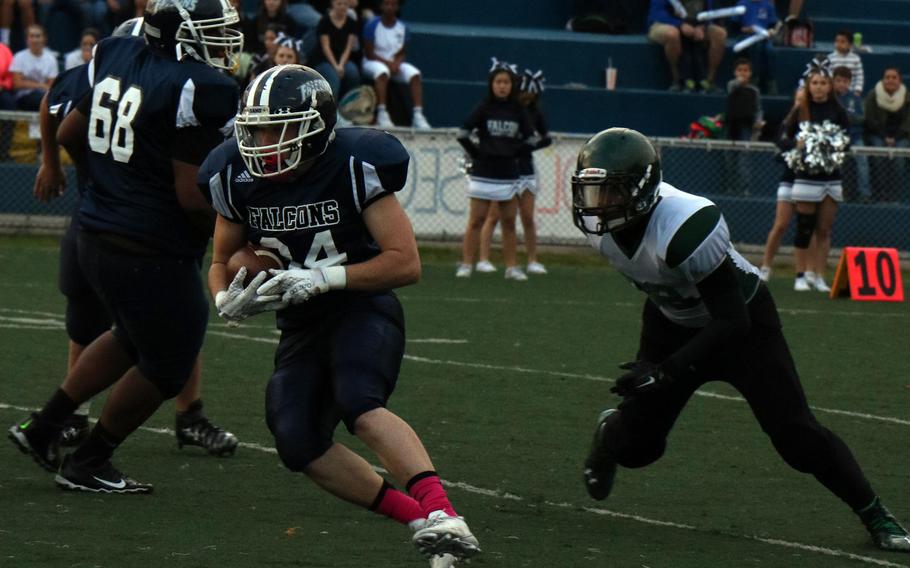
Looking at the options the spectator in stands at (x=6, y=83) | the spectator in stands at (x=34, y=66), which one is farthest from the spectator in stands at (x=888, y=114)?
the spectator in stands at (x=6, y=83)

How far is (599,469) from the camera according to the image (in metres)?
5.94

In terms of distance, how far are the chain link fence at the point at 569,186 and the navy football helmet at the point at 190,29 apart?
380 inches

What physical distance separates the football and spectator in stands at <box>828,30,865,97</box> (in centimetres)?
1356

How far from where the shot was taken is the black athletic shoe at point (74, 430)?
680 cm

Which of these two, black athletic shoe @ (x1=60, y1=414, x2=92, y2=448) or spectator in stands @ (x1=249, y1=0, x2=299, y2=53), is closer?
black athletic shoe @ (x1=60, y1=414, x2=92, y2=448)

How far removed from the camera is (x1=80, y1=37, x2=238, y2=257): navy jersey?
5.85 metres

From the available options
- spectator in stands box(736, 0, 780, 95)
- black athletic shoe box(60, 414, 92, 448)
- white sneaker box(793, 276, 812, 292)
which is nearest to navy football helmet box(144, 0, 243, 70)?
black athletic shoe box(60, 414, 92, 448)

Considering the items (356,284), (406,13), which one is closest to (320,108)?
(356,284)

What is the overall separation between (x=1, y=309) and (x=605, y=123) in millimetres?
9078

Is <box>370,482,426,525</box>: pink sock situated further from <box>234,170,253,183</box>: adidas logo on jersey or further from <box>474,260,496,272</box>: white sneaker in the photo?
<box>474,260,496,272</box>: white sneaker

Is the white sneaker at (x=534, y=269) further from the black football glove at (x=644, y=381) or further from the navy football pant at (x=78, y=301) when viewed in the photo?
the black football glove at (x=644, y=381)

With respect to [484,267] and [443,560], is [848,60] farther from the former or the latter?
[443,560]

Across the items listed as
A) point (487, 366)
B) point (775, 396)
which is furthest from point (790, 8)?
point (775, 396)

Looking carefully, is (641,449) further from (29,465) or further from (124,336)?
(29,465)
